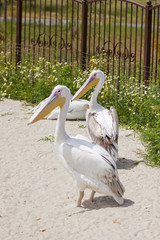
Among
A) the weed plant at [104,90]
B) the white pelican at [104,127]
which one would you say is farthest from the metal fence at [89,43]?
the white pelican at [104,127]

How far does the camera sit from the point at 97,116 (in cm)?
649

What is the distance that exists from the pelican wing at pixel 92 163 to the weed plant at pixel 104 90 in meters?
1.59

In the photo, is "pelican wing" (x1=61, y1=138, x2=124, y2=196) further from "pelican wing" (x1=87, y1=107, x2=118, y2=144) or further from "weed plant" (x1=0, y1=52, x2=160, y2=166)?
"weed plant" (x1=0, y1=52, x2=160, y2=166)

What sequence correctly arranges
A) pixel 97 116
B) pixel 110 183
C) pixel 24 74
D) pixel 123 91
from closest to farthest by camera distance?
pixel 110 183
pixel 97 116
pixel 123 91
pixel 24 74

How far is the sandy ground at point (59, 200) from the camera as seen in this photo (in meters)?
4.48

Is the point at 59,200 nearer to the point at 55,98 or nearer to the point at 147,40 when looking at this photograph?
the point at 55,98

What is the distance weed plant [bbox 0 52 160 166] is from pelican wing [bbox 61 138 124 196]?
5.20 ft

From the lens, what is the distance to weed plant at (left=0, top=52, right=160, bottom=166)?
7.67 metres

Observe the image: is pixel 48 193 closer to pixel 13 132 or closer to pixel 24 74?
pixel 13 132

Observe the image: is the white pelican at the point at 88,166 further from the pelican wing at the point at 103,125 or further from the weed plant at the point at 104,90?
the weed plant at the point at 104,90

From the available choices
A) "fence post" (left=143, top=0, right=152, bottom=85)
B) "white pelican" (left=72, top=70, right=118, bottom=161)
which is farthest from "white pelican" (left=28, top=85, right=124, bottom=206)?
"fence post" (left=143, top=0, right=152, bottom=85)

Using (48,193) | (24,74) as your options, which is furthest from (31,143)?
(24,74)

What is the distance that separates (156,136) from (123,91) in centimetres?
238

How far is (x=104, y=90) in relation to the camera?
29.7 feet
